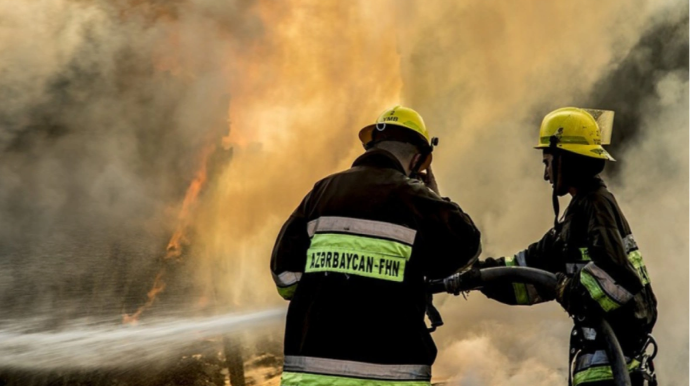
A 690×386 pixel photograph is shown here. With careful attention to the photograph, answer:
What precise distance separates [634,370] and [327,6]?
9.84 metres

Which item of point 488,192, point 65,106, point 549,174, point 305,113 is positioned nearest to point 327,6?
point 305,113

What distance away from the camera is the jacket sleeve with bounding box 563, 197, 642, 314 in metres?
3.21

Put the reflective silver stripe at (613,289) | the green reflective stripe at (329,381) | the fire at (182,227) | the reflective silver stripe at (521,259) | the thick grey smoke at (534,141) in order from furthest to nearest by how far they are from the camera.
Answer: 1. the fire at (182,227)
2. the thick grey smoke at (534,141)
3. the reflective silver stripe at (521,259)
4. the reflective silver stripe at (613,289)
5. the green reflective stripe at (329,381)

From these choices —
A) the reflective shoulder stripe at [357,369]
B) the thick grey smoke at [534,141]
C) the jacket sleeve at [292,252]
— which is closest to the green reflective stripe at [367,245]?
the jacket sleeve at [292,252]

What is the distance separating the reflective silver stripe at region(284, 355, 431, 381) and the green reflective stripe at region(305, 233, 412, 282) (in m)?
0.36

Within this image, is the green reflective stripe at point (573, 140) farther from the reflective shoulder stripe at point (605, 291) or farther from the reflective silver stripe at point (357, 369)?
the reflective silver stripe at point (357, 369)

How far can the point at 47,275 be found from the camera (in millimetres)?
13922

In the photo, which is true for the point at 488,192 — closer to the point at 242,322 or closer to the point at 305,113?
the point at 305,113

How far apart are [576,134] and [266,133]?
10.2 metres

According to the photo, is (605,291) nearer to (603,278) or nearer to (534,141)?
(603,278)

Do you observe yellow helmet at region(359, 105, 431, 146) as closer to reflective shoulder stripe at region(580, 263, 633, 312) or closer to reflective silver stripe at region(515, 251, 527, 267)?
reflective shoulder stripe at region(580, 263, 633, 312)

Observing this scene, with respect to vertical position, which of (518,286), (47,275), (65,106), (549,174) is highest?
(65,106)

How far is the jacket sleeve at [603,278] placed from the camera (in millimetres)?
3215

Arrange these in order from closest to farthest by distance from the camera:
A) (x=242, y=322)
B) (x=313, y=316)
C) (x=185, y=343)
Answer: (x=313, y=316) < (x=185, y=343) < (x=242, y=322)
